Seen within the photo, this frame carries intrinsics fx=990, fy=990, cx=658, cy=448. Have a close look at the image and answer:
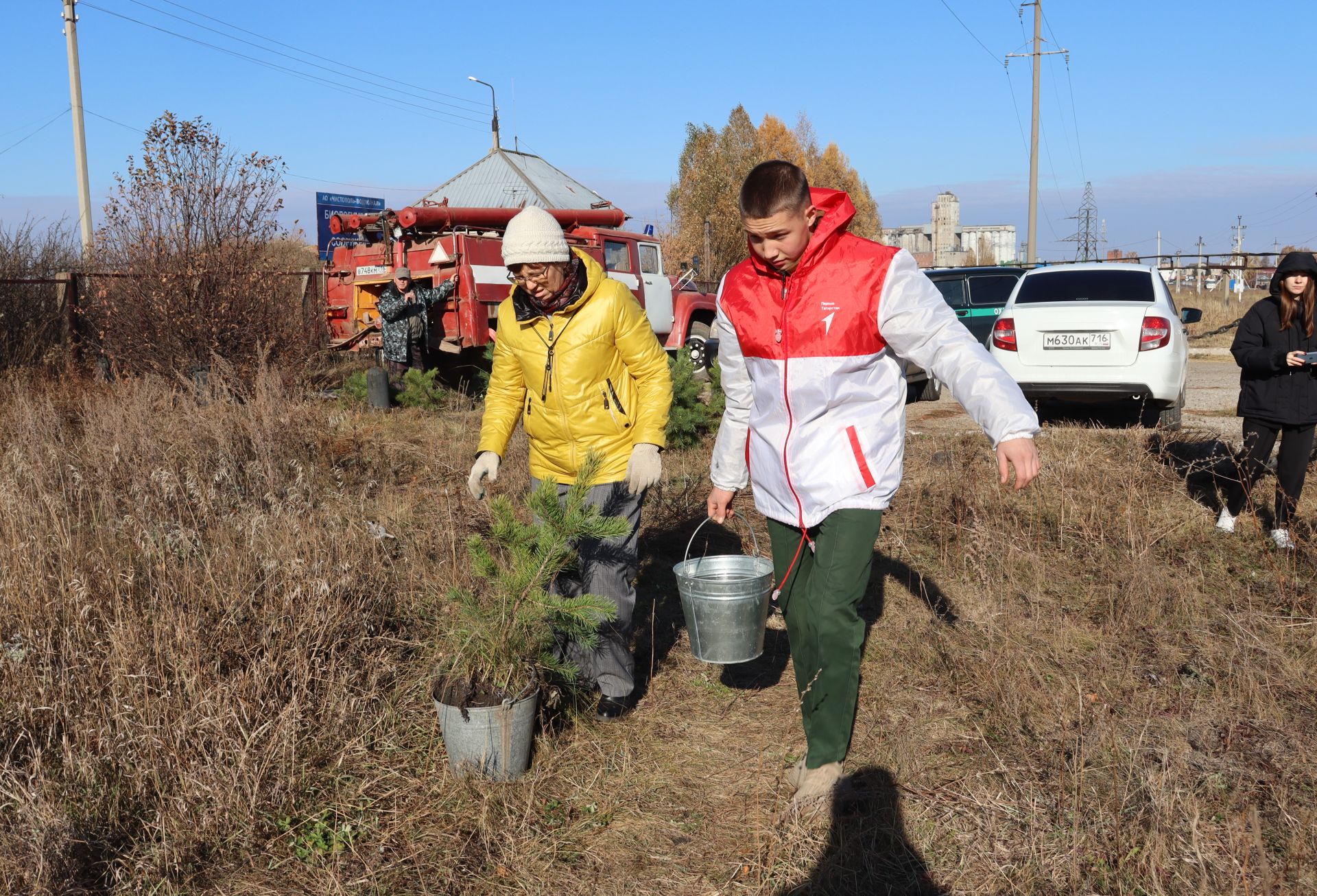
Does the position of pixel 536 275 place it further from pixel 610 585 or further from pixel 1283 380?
pixel 1283 380

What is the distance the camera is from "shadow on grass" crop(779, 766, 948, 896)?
2.70m

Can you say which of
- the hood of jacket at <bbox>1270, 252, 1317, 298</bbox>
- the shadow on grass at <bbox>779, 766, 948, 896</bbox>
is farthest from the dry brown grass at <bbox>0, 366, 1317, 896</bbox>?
the hood of jacket at <bbox>1270, 252, 1317, 298</bbox>

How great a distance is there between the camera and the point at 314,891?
255 centimetres

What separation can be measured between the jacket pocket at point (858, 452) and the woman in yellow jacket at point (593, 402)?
787mm

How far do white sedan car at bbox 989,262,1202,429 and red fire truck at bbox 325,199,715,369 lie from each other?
→ 3.49 m

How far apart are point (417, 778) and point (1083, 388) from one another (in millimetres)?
7145

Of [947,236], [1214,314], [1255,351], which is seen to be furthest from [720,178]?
[947,236]

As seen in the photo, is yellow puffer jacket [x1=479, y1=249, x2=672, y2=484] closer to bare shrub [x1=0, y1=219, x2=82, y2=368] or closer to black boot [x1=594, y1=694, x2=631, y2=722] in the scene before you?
black boot [x1=594, y1=694, x2=631, y2=722]

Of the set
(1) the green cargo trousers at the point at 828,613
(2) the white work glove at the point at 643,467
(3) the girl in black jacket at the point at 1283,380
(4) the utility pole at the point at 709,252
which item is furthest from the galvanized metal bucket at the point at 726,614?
(4) the utility pole at the point at 709,252

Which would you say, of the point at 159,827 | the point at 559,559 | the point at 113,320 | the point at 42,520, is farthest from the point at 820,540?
the point at 113,320

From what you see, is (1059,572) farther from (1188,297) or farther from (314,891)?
(1188,297)

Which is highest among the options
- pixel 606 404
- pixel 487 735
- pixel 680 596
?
pixel 606 404

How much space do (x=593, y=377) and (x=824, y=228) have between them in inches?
42.6

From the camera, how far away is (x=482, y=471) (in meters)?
3.67
